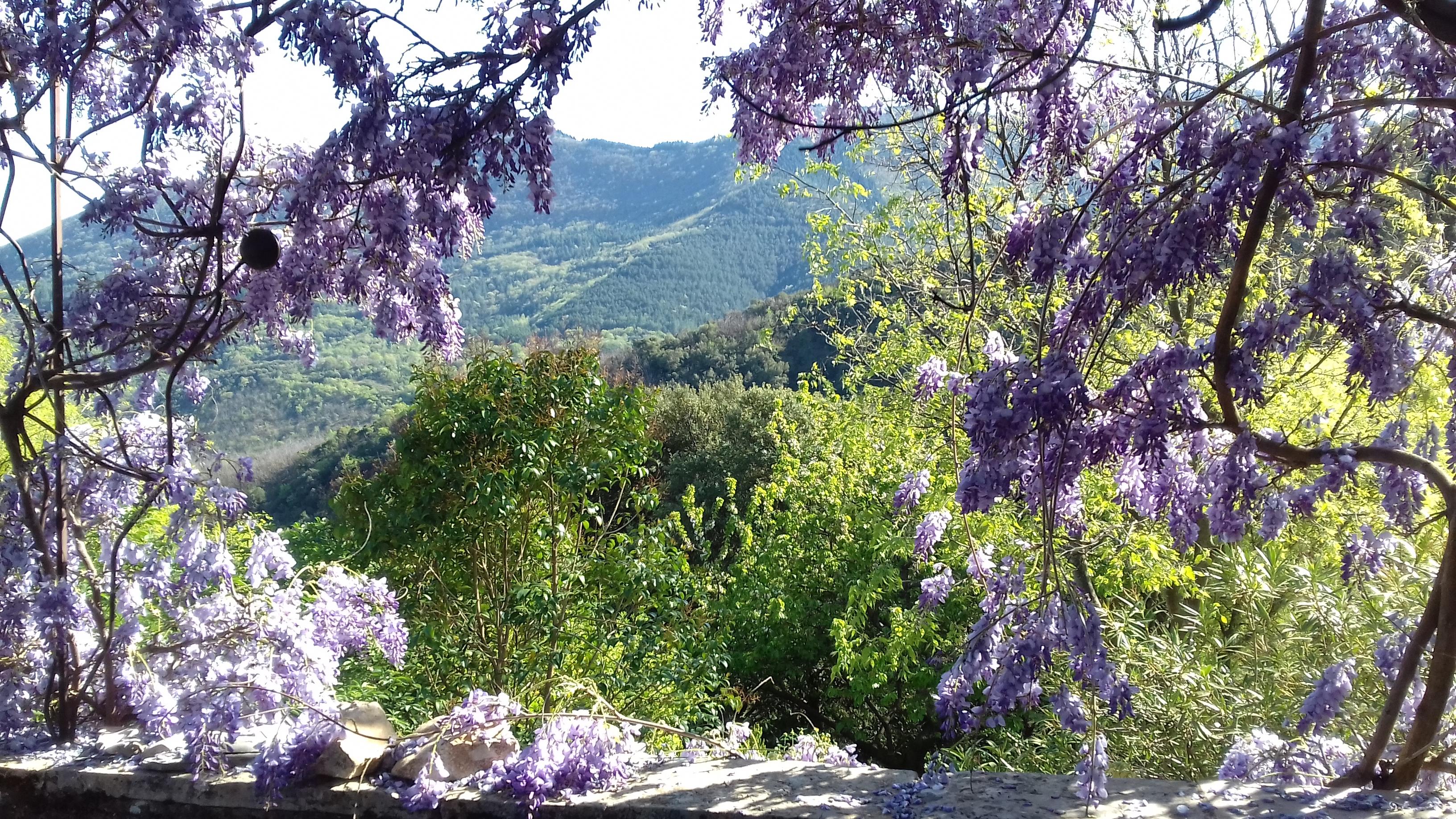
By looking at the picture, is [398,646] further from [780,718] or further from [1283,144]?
[780,718]

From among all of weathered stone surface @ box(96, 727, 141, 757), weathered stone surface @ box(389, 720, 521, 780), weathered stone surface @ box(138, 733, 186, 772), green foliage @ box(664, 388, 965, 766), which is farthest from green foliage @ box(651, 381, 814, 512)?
weathered stone surface @ box(389, 720, 521, 780)

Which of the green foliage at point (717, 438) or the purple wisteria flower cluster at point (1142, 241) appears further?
the green foliage at point (717, 438)

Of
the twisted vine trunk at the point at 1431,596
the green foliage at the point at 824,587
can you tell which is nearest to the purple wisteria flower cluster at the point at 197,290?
the twisted vine trunk at the point at 1431,596

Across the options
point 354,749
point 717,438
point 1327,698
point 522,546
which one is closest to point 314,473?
point 717,438

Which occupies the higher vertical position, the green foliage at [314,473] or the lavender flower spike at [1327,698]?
the lavender flower spike at [1327,698]

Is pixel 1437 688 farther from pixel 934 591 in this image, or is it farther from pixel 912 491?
pixel 912 491

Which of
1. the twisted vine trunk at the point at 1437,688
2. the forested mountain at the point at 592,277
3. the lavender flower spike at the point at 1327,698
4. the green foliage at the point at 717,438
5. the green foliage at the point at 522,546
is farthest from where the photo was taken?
the forested mountain at the point at 592,277

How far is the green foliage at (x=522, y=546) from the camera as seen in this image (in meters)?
5.17

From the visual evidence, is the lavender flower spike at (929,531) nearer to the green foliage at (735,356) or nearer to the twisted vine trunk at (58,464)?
the twisted vine trunk at (58,464)

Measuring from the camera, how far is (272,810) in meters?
2.06

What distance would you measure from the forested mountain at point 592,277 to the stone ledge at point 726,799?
84.1 ft

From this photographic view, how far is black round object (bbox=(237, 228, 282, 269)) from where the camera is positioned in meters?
2.31

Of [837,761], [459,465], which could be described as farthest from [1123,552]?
[459,465]

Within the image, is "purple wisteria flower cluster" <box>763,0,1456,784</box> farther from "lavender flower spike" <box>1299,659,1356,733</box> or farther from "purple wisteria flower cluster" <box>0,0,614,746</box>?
"purple wisteria flower cluster" <box>0,0,614,746</box>
